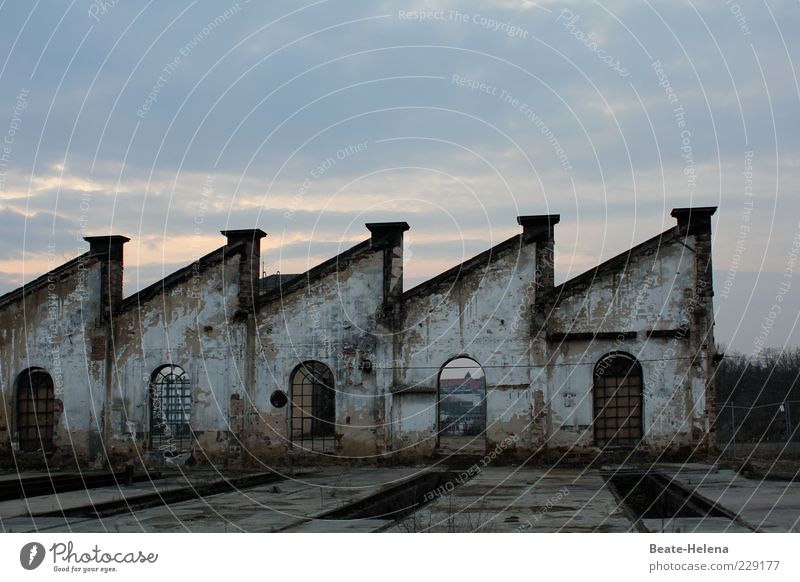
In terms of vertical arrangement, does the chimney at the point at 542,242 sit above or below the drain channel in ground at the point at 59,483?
above

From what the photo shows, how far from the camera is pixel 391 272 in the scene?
23969mm

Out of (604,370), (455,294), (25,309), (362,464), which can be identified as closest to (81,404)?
(25,309)

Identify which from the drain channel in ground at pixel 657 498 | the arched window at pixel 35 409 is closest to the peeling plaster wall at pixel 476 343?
the drain channel in ground at pixel 657 498

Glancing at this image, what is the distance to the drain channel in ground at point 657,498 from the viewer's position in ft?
46.6

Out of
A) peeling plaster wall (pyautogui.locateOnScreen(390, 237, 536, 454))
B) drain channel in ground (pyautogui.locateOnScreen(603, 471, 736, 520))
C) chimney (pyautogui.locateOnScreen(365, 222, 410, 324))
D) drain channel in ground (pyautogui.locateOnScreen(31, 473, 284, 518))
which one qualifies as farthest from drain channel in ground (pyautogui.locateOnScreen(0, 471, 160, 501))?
drain channel in ground (pyautogui.locateOnScreen(603, 471, 736, 520))

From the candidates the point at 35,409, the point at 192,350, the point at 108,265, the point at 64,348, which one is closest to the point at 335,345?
the point at 192,350

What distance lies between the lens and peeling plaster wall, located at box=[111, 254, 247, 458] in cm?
2458

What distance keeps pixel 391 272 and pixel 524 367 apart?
4.02 m

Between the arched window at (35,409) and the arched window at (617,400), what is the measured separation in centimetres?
1395

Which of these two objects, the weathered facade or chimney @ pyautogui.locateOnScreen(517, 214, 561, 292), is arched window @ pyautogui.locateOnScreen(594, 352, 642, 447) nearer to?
the weathered facade

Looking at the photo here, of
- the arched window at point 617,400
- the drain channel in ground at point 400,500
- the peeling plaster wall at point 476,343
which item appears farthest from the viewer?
the peeling plaster wall at point 476,343

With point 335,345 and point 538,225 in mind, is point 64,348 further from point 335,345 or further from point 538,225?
point 538,225

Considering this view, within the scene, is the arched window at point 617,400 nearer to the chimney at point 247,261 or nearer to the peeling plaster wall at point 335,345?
the peeling plaster wall at point 335,345
